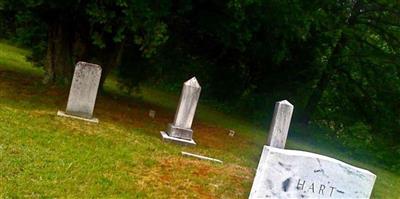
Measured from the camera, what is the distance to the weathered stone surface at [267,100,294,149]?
33.7 ft

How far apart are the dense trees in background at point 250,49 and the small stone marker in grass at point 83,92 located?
1644mm

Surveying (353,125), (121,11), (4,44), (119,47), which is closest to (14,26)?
(119,47)

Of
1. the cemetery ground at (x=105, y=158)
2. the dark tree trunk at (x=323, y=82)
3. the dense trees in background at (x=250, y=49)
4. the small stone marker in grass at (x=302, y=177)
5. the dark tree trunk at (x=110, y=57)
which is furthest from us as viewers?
the dark tree trunk at (x=323, y=82)

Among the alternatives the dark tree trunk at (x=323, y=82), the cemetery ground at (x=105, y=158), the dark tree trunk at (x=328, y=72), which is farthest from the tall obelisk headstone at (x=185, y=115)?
the dark tree trunk at (x=323, y=82)

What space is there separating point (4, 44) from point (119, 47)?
21.7 m

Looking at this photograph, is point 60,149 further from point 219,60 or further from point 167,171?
point 219,60

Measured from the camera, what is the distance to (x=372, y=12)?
63.9ft

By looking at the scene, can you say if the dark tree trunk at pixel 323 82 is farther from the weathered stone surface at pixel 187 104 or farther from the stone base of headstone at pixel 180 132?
the stone base of headstone at pixel 180 132

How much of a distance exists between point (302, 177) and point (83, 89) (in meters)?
5.89

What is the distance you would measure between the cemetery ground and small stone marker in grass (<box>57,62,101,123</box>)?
0.33 m

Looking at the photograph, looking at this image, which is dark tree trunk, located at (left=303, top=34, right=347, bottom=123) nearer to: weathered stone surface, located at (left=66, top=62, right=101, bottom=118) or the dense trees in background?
the dense trees in background

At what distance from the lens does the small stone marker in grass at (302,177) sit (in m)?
5.68

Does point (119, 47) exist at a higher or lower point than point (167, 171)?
higher

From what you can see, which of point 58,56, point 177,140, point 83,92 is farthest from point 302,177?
point 58,56
